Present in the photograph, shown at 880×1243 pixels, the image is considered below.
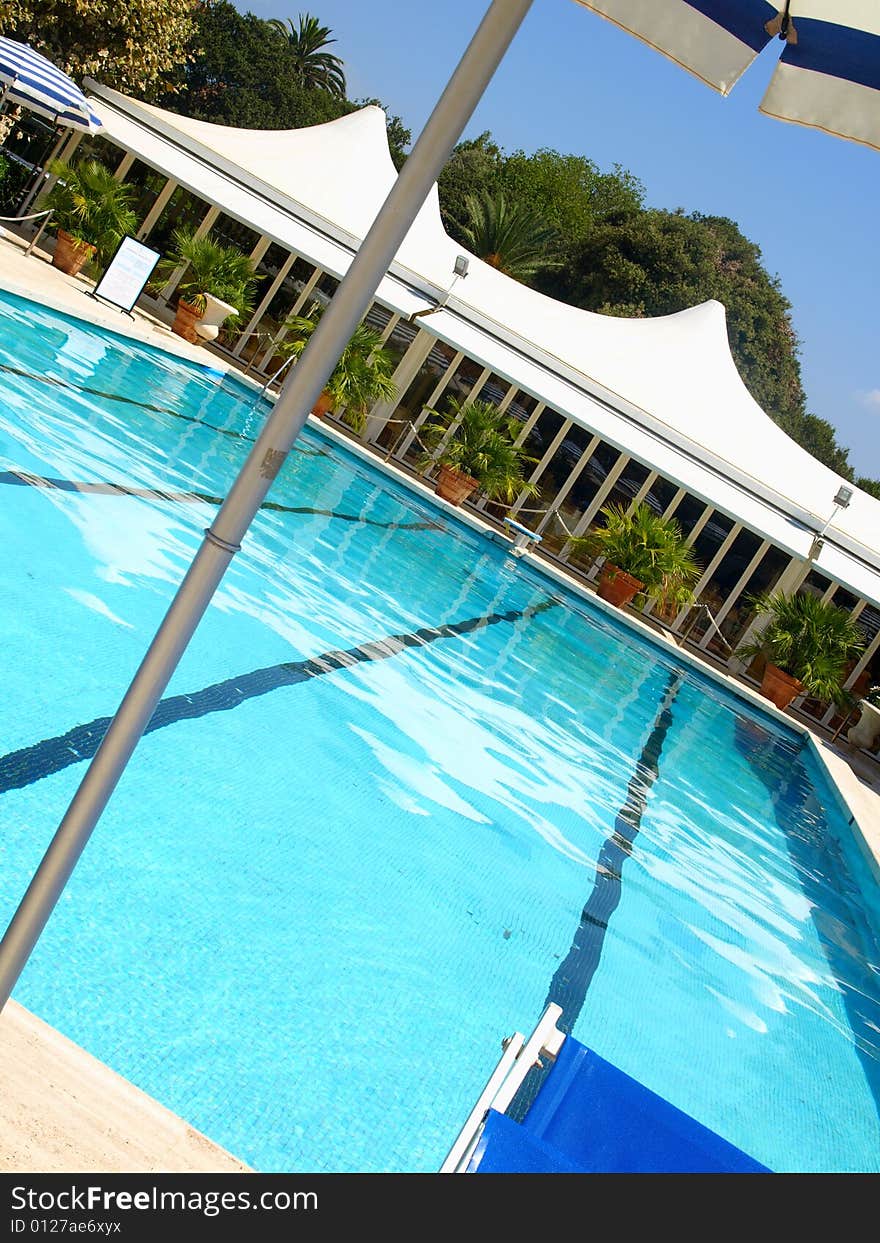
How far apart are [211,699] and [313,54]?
6369 centimetres

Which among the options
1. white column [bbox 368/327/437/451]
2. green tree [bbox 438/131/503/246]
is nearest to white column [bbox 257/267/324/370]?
white column [bbox 368/327/437/451]

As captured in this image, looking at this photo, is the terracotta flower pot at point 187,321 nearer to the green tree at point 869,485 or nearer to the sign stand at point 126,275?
the sign stand at point 126,275

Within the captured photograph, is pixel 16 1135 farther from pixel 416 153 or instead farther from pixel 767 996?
pixel 767 996

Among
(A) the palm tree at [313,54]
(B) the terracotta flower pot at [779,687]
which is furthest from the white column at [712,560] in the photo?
(A) the palm tree at [313,54]

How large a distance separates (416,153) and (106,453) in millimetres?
8549

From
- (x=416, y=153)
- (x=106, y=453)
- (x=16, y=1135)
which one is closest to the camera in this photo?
(x=416, y=153)

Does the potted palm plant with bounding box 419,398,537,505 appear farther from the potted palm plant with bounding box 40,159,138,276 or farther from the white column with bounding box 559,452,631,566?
the potted palm plant with bounding box 40,159,138,276

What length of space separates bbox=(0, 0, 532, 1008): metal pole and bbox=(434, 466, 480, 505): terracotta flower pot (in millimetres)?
17183

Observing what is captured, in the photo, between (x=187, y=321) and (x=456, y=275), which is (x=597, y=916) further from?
(x=456, y=275)

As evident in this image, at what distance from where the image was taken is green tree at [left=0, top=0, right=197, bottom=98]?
24.9 meters

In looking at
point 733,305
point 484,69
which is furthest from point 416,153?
point 733,305

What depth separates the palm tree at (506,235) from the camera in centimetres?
4172
